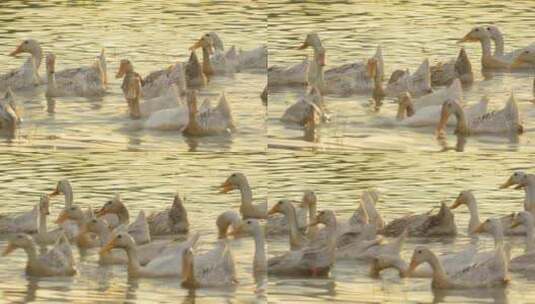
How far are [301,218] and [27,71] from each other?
331 cm

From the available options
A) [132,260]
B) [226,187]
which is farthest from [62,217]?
[132,260]

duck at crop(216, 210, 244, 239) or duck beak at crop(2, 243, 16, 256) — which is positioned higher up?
duck at crop(216, 210, 244, 239)

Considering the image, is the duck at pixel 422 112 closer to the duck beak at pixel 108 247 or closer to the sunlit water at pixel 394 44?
the sunlit water at pixel 394 44

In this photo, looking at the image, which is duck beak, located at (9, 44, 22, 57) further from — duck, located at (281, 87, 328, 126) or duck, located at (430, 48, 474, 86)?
duck, located at (430, 48, 474, 86)

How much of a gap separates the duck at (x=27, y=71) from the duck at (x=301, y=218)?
117 inches

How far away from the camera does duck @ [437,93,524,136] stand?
1548cm

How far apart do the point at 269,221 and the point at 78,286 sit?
2.06 metres

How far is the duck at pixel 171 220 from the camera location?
15.5 metres

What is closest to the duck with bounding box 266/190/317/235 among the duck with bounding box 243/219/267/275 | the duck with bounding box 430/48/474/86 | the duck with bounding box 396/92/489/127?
the duck with bounding box 396/92/489/127

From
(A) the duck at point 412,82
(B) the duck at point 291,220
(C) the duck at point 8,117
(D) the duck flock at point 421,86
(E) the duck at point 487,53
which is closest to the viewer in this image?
(B) the duck at point 291,220

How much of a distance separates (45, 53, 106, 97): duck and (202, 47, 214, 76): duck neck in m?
1.02

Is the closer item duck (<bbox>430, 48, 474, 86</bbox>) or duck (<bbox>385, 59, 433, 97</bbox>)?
duck (<bbox>385, 59, 433, 97</bbox>)

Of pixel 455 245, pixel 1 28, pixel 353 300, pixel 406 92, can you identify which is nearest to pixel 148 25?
pixel 1 28

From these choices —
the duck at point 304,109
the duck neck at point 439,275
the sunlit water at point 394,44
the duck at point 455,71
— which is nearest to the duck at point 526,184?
the sunlit water at point 394,44
